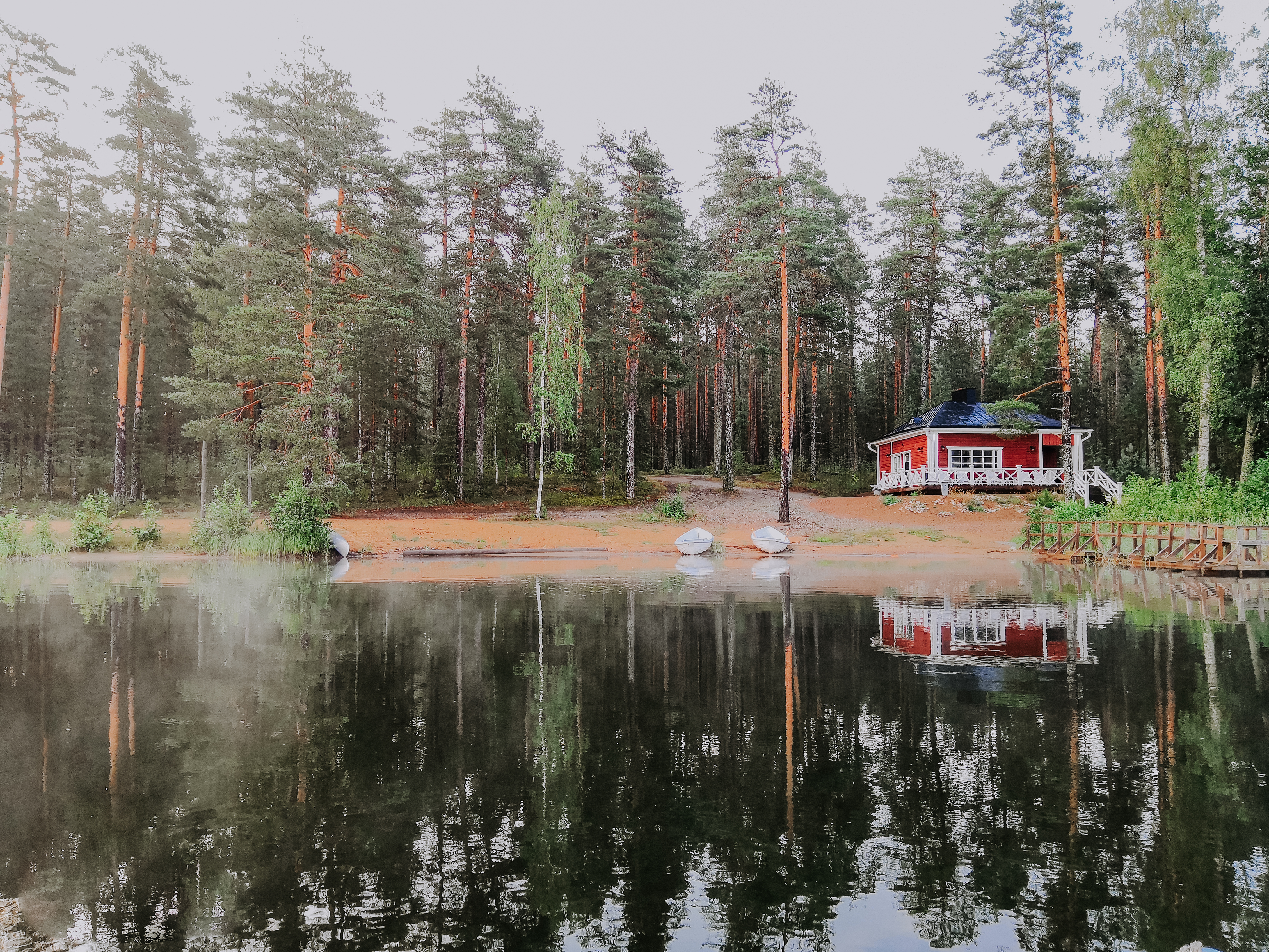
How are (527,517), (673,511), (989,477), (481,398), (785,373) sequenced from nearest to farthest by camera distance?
(527,517), (673,511), (785,373), (481,398), (989,477)

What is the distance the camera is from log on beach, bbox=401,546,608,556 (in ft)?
78.3

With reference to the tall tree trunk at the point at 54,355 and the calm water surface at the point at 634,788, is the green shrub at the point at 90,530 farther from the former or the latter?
the tall tree trunk at the point at 54,355

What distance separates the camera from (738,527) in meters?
31.2

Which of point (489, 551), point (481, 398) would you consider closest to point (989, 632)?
point (489, 551)

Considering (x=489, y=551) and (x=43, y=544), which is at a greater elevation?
(x=43, y=544)

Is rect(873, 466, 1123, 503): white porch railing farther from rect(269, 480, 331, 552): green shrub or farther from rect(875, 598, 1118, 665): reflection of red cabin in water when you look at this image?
rect(269, 480, 331, 552): green shrub

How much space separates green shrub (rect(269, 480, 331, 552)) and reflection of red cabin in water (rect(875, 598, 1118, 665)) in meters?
17.9

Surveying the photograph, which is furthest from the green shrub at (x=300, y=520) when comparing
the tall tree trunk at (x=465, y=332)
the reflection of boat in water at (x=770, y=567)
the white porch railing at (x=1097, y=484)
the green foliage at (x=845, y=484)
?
the white porch railing at (x=1097, y=484)

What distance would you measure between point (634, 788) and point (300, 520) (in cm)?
2091

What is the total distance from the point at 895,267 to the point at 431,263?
30693 mm

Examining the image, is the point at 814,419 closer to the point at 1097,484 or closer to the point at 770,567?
the point at 1097,484

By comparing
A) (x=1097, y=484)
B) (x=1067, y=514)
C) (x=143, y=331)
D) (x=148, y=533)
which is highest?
(x=143, y=331)

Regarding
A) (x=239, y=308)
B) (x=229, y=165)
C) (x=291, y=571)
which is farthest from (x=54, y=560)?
(x=229, y=165)

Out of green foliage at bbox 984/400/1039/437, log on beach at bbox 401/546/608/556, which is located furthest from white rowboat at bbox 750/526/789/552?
green foliage at bbox 984/400/1039/437
